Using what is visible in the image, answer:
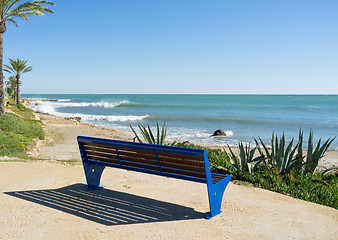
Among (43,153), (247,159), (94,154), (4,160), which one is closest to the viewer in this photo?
(94,154)

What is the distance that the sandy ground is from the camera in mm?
3131

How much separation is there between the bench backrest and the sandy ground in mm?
497

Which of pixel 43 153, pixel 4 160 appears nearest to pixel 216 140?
pixel 43 153

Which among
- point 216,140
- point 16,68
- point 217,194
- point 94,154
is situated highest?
point 16,68

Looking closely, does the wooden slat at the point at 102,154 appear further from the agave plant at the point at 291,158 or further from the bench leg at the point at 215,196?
the agave plant at the point at 291,158

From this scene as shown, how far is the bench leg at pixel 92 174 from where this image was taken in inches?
178

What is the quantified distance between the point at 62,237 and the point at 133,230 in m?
0.75

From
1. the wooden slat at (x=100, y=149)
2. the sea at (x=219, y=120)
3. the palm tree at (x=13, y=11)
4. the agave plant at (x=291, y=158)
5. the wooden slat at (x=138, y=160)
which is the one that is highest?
the palm tree at (x=13, y=11)

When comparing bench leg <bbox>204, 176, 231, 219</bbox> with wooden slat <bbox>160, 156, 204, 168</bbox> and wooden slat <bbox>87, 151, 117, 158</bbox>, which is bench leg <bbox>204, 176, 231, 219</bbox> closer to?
wooden slat <bbox>160, 156, 204, 168</bbox>

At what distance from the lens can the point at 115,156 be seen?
14.0 feet

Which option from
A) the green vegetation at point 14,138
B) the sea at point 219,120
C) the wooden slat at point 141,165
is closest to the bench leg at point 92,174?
the wooden slat at point 141,165

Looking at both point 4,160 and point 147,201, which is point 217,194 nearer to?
point 147,201

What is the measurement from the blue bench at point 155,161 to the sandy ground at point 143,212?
31 cm

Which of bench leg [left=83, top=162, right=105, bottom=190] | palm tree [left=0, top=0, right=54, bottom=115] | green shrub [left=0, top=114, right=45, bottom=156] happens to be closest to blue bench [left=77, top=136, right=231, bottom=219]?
bench leg [left=83, top=162, right=105, bottom=190]
